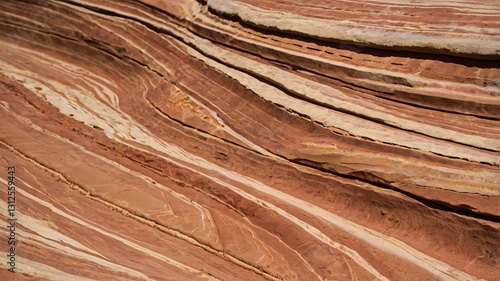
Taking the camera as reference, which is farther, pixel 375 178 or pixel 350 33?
pixel 350 33

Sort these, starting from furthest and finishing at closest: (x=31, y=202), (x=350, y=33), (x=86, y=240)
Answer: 1. (x=350, y=33)
2. (x=31, y=202)
3. (x=86, y=240)

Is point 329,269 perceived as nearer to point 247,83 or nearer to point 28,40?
point 247,83

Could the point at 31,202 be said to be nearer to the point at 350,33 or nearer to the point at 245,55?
the point at 245,55

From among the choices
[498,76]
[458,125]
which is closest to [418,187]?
[458,125]

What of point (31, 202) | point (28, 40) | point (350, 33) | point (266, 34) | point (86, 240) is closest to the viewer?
point (86, 240)

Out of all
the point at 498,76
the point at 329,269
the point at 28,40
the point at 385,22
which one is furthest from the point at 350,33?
the point at 28,40

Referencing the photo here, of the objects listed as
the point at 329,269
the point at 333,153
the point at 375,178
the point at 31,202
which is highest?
the point at 31,202

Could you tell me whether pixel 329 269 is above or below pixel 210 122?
below
